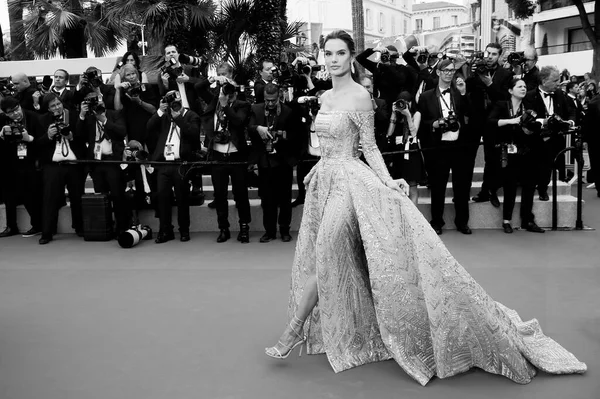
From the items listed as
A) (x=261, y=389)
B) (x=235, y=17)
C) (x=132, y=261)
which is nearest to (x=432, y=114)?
(x=132, y=261)

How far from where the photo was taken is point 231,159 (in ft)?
27.8

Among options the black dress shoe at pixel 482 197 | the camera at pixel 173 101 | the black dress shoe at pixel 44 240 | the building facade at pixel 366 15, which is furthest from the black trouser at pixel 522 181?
the building facade at pixel 366 15

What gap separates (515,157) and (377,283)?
15.6ft

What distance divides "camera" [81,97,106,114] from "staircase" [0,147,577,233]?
1.40 m

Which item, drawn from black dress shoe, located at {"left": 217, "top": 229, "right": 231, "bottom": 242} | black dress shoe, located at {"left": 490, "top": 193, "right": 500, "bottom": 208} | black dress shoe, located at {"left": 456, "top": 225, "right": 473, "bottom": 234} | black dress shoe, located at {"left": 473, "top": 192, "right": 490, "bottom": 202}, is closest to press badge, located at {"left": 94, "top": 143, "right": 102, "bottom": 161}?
black dress shoe, located at {"left": 217, "top": 229, "right": 231, "bottom": 242}

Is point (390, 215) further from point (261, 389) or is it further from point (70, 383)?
point (70, 383)

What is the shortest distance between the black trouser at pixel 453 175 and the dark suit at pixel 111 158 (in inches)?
146

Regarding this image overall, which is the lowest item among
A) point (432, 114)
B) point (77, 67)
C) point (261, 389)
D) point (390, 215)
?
point (261, 389)

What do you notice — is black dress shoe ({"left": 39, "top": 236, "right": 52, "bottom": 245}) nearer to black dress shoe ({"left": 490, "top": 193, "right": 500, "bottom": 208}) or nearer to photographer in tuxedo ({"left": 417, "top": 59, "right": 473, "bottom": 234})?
photographer in tuxedo ({"left": 417, "top": 59, "right": 473, "bottom": 234})

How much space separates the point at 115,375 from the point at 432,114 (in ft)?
17.4

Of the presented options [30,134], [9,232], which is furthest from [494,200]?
[9,232]

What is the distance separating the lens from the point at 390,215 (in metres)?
4.13

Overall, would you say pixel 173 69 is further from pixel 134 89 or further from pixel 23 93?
pixel 23 93

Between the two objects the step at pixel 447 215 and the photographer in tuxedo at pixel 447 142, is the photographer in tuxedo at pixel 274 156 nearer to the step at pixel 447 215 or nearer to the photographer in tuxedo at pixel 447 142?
the step at pixel 447 215
